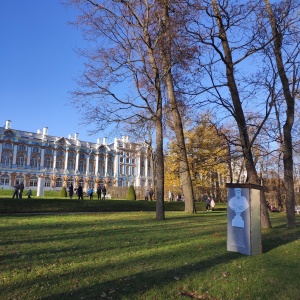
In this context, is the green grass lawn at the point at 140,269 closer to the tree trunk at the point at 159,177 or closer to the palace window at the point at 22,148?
the tree trunk at the point at 159,177

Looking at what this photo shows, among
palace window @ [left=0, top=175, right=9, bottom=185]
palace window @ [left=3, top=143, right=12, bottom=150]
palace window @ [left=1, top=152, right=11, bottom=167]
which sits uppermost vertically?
palace window @ [left=3, top=143, right=12, bottom=150]

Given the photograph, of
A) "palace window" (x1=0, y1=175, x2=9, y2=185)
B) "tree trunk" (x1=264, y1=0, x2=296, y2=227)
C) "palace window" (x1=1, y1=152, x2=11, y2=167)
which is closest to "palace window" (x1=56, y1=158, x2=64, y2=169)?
"palace window" (x1=1, y1=152, x2=11, y2=167)

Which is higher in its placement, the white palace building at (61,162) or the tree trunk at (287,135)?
the white palace building at (61,162)

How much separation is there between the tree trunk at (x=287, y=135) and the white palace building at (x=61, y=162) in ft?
189

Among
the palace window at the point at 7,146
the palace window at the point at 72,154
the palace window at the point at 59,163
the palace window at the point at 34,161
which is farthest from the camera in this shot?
the palace window at the point at 72,154

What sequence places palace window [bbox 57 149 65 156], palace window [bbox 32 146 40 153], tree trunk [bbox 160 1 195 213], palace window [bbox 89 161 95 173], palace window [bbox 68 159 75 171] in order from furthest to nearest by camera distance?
palace window [bbox 89 161 95 173] < palace window [bbox 68 159 75 171] < palace window [bbox 57 149 65 156] < palace window [bbox 32 146 40 153] < tree trunk [bbox 160 1 195 213]

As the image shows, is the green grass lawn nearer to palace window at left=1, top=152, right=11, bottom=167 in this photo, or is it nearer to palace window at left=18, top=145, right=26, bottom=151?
palace window at left=1, top=152, right=11, bottom=167

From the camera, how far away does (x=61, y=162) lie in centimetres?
8625

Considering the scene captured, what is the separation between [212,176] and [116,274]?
3543 cm

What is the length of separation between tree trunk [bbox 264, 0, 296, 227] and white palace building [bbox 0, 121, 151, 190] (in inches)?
2266

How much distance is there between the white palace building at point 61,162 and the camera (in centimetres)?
7681

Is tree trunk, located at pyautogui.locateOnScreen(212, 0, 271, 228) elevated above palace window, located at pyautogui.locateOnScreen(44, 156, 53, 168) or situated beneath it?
situated beneath

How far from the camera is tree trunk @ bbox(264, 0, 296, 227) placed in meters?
12.9

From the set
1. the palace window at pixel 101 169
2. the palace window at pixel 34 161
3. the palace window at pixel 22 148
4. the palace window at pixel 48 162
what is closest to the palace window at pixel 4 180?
the palace window at pixel 34 161
